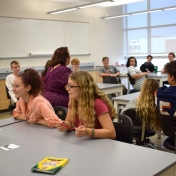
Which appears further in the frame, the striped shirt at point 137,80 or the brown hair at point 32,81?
the striped shirt at point 137,80

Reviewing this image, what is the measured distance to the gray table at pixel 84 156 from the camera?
132 centimetres

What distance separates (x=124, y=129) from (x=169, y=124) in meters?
0.66

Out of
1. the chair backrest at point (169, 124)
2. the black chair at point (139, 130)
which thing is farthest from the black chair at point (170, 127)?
the black chair at point (139, 130)

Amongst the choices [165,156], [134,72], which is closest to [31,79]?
[165,156]

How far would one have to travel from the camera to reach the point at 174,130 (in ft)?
8.03

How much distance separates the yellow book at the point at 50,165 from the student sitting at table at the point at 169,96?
1.40 m

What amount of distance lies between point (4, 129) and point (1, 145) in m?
0.42

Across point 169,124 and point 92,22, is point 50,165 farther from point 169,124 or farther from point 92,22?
point 92,22

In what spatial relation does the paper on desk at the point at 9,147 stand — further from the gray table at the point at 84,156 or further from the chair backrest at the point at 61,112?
the chair backrest at the point at 61,112

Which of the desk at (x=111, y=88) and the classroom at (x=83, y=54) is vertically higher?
the classroom at (x=83, y=54)

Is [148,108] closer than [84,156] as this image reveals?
No

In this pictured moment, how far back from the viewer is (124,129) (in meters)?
2.03

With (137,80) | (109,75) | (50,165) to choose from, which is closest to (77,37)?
(109,75)

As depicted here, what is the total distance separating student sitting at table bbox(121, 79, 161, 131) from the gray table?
43.2 inches
